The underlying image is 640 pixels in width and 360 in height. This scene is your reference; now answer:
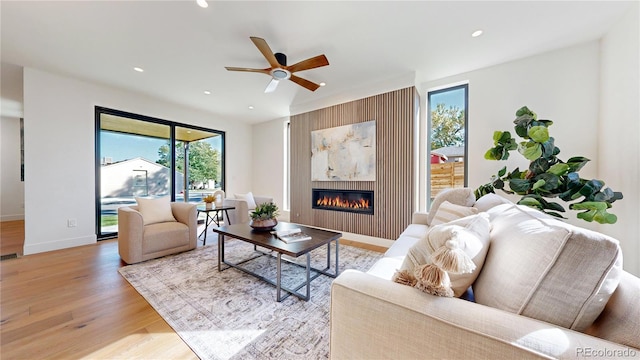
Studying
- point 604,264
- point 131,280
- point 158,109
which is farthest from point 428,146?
point 158,109

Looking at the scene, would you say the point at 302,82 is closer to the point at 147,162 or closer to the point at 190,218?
the point at 190,218

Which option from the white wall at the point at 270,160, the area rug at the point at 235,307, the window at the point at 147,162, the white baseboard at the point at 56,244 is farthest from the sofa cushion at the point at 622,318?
the window at the point at 147,162

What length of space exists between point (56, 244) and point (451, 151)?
20.3 ft

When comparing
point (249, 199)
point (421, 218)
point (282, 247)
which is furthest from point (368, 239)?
point (249, 199)

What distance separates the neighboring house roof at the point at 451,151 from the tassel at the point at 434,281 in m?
3.21

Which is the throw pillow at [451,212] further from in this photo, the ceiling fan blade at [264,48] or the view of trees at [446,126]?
the ceiling fan blade at [264,48]

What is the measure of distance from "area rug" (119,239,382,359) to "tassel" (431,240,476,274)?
3.49ft

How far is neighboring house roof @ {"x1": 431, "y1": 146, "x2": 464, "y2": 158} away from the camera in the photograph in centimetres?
337

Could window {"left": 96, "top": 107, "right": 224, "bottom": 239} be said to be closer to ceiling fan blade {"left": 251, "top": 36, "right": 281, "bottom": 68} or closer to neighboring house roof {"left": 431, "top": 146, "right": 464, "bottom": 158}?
ceiling fan blade {"left": 251, "top": 36, "right": 281, "bottom": 68}

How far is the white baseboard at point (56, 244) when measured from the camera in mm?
3029

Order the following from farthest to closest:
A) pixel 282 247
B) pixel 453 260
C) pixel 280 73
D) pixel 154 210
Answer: pixel 154 210 < pixel 280 73 < pixel 282 247 < pixel 453 260

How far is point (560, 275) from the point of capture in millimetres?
618

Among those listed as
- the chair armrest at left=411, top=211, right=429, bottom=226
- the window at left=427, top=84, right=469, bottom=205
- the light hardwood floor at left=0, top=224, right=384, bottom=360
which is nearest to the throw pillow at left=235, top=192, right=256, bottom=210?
the light hardwood floor at left=0, top=224, right=384, bottom=360

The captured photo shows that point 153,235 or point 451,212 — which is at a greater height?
point 451,212
